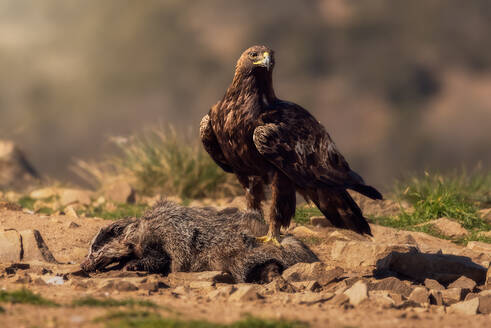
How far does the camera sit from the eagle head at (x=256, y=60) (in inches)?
229

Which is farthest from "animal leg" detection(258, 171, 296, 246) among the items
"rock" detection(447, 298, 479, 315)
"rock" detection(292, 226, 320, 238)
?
"rock" detection(447, 298, 479, 315)

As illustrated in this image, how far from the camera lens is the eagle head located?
5.82 metres

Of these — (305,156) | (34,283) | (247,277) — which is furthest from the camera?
(305,156)

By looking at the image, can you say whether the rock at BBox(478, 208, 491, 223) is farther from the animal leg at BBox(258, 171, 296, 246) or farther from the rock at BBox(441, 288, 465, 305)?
the animal leg at BBox(258, 171, 296, 246)

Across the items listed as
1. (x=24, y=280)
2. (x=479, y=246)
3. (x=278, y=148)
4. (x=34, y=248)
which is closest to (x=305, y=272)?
(x=278, y=148)

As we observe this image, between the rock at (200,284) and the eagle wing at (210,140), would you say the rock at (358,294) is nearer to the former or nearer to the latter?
the rock at (200,284)

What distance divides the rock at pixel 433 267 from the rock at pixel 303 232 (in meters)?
1.37

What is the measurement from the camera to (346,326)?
356 centimetres

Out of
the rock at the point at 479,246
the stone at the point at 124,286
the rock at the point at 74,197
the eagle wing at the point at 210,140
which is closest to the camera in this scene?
the stone at the point at 124,286

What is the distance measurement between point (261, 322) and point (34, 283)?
6.88 feet

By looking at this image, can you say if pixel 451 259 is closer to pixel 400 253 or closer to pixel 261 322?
pixel 400 253

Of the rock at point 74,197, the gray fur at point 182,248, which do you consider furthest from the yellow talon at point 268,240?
the rock at point 74,197


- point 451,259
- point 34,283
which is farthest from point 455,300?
point 34,283

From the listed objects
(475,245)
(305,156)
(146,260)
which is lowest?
(475,245)
